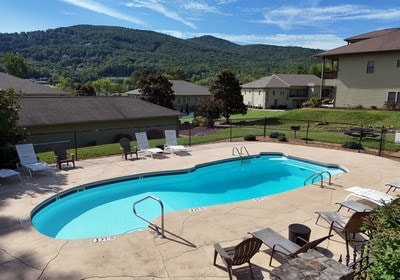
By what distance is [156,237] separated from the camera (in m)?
6.99

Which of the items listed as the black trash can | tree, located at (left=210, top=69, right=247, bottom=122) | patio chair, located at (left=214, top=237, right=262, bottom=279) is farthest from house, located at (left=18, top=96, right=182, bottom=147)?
patio chair, located at (left=214, top=237, right=262, bottom=279)

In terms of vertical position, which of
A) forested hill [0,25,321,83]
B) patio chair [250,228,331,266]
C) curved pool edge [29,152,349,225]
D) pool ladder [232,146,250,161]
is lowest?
curved pool edge [29,152,349,225]

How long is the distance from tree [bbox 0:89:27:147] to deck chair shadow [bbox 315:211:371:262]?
38.7 feet

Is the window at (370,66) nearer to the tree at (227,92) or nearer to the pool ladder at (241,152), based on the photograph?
the tree at (227,92)

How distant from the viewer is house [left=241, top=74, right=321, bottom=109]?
56.2 metres

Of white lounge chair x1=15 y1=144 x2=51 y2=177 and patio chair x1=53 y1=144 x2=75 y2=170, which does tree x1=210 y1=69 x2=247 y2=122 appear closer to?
patio chair x1=53 y1=144 x2=75 y2=170

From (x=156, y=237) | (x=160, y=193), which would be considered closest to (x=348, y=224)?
(x=156, y=237)

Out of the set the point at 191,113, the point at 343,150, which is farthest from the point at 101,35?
the point at 343,150

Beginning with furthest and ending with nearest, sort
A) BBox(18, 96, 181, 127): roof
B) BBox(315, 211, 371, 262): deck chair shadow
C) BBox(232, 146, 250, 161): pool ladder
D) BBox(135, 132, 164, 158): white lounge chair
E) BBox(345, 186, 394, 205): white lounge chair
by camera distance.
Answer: BBox(18, 96, 181, 127): roof
BBox(232, 146, 250, 161): pool ladder
BBox(135, 132, 164, 158): white lounge chair
BBox(345, 186, 394, 205): white lounge chair
BBox(315, 211, 371, 262): deck chair shadow

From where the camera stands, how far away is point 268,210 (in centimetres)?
867

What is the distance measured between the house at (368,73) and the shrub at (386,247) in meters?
30.8

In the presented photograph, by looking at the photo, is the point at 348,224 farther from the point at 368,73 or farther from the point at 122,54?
the point at 122,54

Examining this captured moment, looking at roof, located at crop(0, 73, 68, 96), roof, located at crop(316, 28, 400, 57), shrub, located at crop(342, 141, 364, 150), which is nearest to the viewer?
shrub, located at crop(342, 141, 364, 150)

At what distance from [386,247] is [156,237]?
476 centimetres
